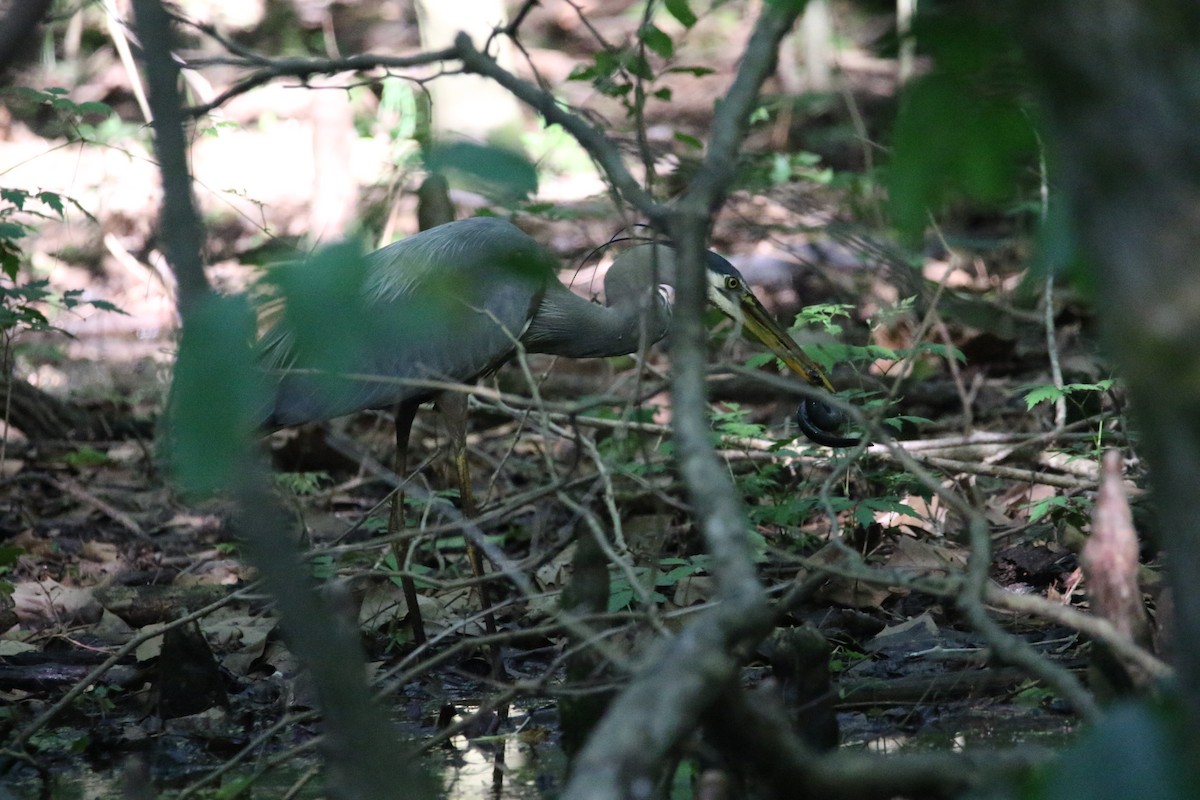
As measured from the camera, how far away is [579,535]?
301 centimetres

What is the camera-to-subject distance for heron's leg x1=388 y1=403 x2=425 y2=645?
471cm

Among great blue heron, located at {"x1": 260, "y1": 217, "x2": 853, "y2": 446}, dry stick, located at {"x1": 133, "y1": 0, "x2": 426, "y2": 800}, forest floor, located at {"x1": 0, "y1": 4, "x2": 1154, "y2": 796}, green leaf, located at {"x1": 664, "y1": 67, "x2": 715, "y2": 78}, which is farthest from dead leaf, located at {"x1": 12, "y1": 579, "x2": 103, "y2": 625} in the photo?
dry stick, located at {"x1": 133, "y1": 0, "x2": 426, "y2": 800}

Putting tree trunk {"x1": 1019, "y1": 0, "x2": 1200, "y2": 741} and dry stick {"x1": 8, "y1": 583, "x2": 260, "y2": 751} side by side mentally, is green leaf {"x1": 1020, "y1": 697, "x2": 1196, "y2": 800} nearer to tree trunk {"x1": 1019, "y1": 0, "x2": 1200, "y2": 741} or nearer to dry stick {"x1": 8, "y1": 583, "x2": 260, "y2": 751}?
tree trunk {"x1": 1019, "y1": 0, "x2": 1200, "y2": 741}

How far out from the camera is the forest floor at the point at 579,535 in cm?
329

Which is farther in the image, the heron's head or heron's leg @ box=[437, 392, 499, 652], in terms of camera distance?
the heron's head

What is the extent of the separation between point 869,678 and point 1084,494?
1456 millimetres

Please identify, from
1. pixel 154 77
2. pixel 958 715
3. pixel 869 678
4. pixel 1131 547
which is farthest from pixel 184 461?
pixel 869 678

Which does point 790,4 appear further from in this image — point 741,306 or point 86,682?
point 741,306

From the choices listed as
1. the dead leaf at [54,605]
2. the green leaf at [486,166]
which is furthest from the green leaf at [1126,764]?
the dead leaf at [54,605]

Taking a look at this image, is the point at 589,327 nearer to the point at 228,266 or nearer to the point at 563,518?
the point at 563,518

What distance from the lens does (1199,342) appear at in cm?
143

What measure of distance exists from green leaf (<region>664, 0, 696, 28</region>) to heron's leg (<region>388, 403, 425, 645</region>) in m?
1.84

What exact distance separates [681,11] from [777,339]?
8.18 ft

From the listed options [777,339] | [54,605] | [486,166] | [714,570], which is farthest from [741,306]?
[486,166]
